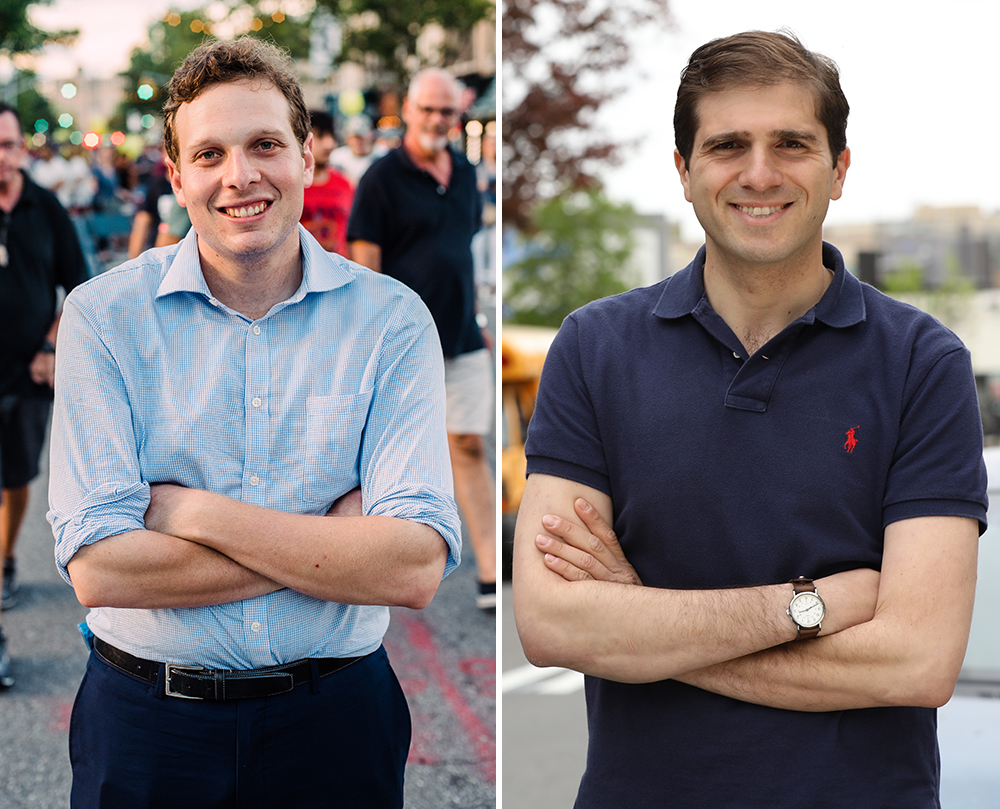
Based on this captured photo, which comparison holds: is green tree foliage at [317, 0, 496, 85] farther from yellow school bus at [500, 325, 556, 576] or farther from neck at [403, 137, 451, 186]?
neck at [403, 137, 451, 186]

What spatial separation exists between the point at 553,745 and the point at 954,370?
15.9 ft

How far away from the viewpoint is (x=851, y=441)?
2.12m

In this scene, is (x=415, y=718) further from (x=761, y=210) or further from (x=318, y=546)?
(x=761, y=210)

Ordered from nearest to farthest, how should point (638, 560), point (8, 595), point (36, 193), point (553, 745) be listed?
point (638, 560) → point (36, 193) → point (8, 595) → point (553, 745)

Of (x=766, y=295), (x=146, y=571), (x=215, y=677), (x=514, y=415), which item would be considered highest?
(x=766, y=295)

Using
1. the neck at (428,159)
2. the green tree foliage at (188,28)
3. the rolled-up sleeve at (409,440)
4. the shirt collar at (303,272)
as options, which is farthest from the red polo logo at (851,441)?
the neck at (428,159)

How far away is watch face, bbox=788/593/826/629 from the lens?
2.06 metres

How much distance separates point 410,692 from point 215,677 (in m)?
2.96

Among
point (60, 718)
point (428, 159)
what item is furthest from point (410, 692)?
point (428, 159)

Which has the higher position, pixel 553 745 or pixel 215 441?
pixel 215 441

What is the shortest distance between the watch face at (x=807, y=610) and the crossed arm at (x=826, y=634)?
2 centimetres

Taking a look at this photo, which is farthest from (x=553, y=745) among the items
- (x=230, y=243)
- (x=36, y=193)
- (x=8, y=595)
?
(x=230, y=243)

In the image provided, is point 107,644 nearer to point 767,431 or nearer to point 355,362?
point 355,362

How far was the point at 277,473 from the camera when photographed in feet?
7.19
